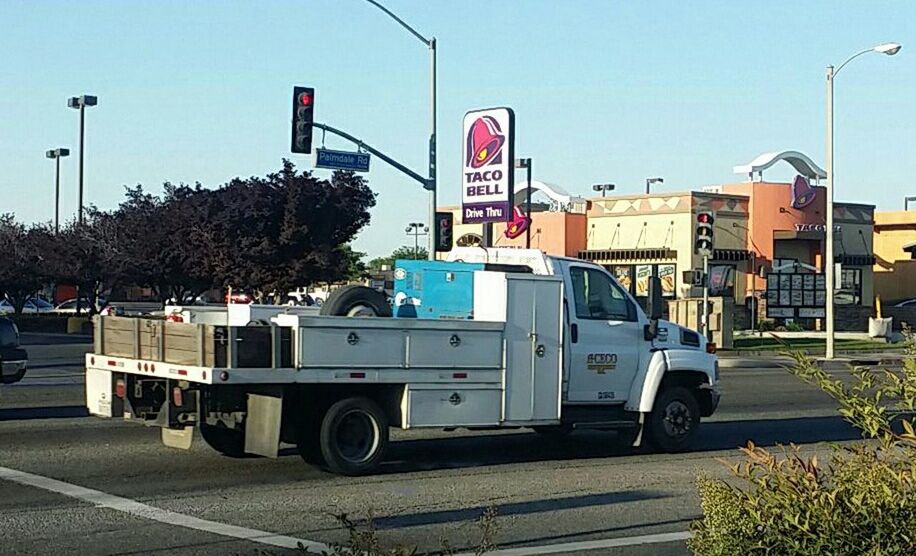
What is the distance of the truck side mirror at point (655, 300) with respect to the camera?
14906mm

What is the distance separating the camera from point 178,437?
44.0 feet

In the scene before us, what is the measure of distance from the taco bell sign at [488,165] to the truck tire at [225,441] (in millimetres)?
18376

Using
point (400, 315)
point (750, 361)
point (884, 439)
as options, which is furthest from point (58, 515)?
point (750, 361)

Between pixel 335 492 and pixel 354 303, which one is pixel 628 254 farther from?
pixel 335 492

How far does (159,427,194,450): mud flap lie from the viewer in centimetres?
1316

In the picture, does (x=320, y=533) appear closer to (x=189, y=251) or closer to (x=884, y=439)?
(x=884, y=439)

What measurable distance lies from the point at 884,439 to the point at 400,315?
8808 mm

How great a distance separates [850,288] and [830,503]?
5493cm

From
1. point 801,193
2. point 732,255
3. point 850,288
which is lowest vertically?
point 850,288

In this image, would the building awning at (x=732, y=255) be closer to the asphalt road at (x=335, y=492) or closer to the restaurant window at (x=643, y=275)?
the restaurant window at (x=643, y=275)

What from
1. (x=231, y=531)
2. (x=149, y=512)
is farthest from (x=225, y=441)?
(x=231, y=531)

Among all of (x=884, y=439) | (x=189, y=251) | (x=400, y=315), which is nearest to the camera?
(x=884, y=439)

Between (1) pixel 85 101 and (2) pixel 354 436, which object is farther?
(1) pixel 85 101

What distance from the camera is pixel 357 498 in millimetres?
11547
